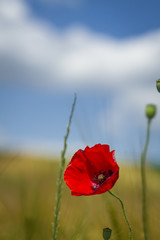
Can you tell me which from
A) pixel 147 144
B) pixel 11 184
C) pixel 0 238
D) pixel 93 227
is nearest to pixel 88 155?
pixel 147 144

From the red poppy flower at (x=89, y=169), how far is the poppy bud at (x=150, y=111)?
0.26 meters

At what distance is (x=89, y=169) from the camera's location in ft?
2.12

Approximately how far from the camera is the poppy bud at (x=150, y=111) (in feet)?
2.81

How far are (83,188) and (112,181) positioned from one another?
8 centimetres

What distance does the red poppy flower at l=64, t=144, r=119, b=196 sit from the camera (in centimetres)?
60

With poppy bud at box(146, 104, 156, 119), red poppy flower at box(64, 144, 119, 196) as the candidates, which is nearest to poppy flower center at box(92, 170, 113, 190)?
red poppy flower at box(64, 144, 119, 196)

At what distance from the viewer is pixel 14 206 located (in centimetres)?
206

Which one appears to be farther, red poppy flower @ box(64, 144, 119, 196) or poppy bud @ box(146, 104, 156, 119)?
poppy bud @ box(146, 104, 156, 119)

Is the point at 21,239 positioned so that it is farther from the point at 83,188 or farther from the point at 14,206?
the point at 14,206

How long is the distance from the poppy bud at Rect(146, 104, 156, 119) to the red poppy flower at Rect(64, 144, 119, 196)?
0.26 meters

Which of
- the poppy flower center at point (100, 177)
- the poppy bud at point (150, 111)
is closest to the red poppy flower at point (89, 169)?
the poppy flower center at point (100, 177)

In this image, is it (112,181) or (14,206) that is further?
(14,206)

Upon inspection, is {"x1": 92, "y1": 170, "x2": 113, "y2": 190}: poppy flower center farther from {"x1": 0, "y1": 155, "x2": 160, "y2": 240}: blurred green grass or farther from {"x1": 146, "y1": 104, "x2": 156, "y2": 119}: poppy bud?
{"x1": 146, "y1": 104, "x2": 156, "y2": 119}: poppy bud

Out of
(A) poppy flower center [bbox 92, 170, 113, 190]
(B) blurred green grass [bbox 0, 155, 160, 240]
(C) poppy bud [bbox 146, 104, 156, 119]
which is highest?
(C) poppy bud [bbox 146, 104, 156, 119]
